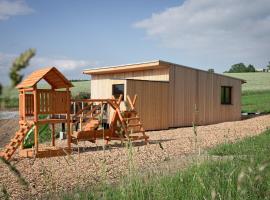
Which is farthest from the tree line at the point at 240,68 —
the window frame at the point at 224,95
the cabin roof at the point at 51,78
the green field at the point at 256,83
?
the cabin roof at the point at 51,78

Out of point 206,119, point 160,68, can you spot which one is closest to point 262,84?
point 206,119

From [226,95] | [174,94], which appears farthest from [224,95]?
[174,94]

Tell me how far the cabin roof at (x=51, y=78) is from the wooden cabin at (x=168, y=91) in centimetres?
634

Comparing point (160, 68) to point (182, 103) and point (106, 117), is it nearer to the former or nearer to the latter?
point (182, 103)

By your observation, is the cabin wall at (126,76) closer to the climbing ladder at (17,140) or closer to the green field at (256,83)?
the climbing ladder at (17,140)

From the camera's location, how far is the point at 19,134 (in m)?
10.4

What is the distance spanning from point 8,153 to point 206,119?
15443 mm

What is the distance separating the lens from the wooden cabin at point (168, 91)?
1883 centimetres

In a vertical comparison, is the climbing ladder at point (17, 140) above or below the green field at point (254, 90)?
below

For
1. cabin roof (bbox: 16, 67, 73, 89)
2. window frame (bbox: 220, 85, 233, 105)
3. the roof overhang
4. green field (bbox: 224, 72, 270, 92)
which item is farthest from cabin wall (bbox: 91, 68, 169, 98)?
green field (bbox: 224, 72, 270, 92)

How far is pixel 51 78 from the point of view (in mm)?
11281

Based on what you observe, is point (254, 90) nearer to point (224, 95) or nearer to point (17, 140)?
point (224, 95)

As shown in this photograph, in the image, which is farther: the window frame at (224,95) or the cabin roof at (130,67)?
the window frame at (224,95)

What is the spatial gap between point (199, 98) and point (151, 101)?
4712 mm
